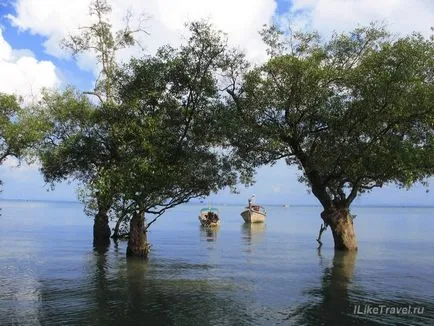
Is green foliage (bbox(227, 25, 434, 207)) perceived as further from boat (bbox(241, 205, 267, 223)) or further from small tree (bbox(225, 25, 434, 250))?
boat (bbox(241, 205, 267, 223))

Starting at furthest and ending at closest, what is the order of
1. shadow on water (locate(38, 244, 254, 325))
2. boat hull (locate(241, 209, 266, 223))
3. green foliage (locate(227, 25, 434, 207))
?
1. boat hull (locate(241, 209, 266, 223))
2. green foliage (locate(227, 25, 434, 207))
3. shadow on water (locate(38, 244, 254, 325))

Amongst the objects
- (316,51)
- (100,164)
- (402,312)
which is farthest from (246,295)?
(100,164)

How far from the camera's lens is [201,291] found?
23.2 metres

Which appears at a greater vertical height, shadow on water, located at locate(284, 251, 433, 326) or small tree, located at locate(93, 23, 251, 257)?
small tree, located at locate(93, 23, 251, 257)

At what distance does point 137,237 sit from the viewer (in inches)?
1368

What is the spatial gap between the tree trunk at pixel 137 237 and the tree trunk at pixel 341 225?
13.8 meters

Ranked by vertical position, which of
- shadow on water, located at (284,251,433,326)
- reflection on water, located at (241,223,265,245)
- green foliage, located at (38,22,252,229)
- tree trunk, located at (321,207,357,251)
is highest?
green foliage, located at (38,22,252,229)

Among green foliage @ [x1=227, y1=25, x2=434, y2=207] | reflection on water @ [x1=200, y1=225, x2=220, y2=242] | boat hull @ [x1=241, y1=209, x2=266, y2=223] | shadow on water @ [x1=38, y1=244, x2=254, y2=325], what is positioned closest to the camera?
shadow on water @ [x1=38, y1=244, x2=254, y2=325]

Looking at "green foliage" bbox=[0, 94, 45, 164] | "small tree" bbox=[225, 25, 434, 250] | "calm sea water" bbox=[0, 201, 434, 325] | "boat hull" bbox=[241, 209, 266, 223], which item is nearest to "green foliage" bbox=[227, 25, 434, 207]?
"small tree" bbox=[225, 25, 434, 250]

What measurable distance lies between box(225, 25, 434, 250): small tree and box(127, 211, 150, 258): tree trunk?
8.38 m

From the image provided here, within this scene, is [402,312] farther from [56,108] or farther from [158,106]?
[56,108]

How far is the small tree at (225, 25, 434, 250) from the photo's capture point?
28.8 metres

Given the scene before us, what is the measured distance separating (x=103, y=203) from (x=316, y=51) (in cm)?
1740

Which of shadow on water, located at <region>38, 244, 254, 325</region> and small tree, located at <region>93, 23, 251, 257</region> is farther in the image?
small tree, located at <region>93, 23, 251, 257</region>
